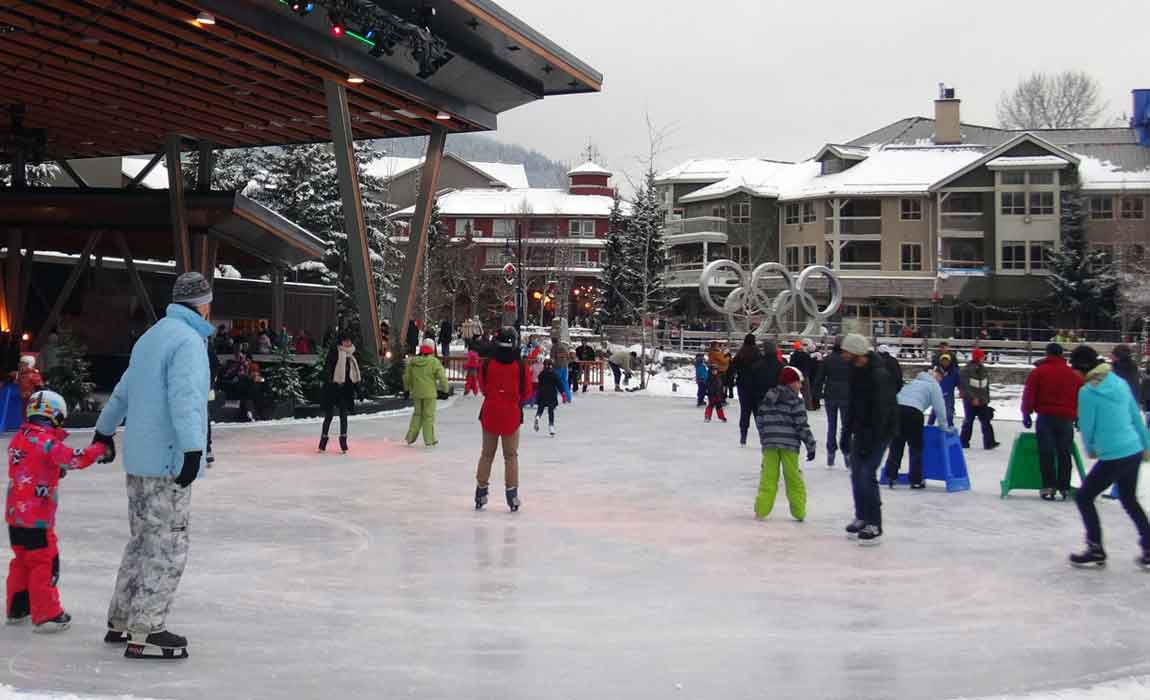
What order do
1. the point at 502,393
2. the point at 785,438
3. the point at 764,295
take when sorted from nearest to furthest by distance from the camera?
the point at 785,438 < the point at 502,393 < the point at 764,295

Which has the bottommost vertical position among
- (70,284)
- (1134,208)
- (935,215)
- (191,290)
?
(191,290)

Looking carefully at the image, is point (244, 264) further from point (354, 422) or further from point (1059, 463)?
point (1059, 463)

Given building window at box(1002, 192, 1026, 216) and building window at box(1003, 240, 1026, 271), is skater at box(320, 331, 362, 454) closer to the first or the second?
building window at box(1003, 240, 1026, 271)

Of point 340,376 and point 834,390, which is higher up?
point 340,376

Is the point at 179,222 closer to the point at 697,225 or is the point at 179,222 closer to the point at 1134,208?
the point at 697,225

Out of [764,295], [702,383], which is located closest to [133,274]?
[702,383]

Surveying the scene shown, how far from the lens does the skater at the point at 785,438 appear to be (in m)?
10.1

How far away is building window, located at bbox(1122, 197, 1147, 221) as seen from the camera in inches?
2048

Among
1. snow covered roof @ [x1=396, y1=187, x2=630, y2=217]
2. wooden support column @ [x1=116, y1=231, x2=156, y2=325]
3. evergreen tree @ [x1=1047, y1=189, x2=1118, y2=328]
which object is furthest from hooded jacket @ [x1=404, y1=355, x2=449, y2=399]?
snow covered roof @ [x1=396, y1=187, x2=630, y2=217]

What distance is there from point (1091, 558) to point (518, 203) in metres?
79.4

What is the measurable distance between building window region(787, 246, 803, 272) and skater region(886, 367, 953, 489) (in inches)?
1935

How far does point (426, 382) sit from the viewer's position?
1565cm

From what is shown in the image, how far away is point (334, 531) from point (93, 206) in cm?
1890

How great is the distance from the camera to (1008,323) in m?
54.0
